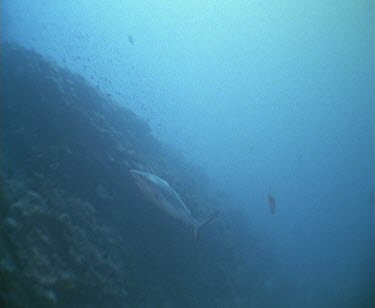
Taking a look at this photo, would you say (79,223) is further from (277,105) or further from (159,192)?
(277,105)

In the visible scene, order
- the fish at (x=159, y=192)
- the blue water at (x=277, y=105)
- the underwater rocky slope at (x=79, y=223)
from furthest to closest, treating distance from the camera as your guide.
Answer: the blue water at (x=277, y=105), the fish at (x=159, y=192), the underwater rocky slope at (x=79, y=223)

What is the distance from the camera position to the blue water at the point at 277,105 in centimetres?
2966

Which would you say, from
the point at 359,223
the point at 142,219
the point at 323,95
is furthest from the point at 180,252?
the point at 323,95

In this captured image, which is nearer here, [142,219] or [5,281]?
[5,281]

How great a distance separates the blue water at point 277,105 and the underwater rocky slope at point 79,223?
6.02 metres

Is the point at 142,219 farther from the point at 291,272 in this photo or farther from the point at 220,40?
the point at 220,40

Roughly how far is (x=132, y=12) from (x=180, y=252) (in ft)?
661

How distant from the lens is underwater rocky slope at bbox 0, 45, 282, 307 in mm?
4820

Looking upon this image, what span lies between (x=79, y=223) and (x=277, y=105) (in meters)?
145

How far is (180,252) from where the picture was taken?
25.7 feet

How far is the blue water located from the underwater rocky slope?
602cm

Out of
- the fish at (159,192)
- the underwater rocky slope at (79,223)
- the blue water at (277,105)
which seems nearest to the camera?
the underwater rocky slope at (79,223)

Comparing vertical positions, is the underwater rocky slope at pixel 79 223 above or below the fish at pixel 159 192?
below

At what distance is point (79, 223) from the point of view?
6098 mm
